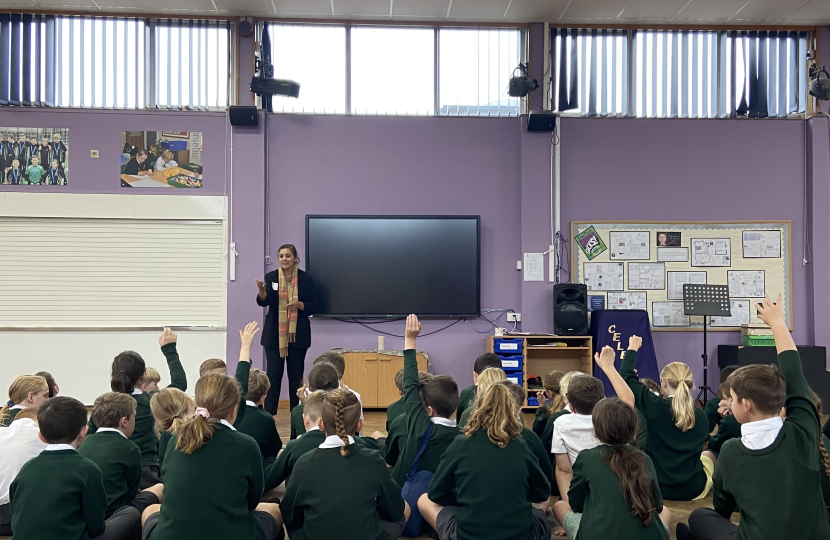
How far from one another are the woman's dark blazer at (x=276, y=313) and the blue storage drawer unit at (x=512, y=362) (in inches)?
77.8

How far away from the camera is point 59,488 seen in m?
2.21

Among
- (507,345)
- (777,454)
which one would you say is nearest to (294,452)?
(777,454)

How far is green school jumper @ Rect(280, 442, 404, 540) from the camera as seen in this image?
227 cm

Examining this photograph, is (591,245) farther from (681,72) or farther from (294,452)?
(294,452)

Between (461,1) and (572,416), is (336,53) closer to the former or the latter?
(461,1)

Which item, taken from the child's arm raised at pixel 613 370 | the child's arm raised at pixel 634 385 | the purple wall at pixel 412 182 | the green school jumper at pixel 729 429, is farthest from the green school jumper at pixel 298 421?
the purple wall at pixel 412 182

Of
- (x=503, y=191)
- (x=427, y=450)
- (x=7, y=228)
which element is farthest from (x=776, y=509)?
(x=7, y=228)

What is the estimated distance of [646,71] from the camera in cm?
725

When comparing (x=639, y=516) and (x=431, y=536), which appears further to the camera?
(x=431, y=536)

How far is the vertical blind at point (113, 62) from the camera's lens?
683 cm

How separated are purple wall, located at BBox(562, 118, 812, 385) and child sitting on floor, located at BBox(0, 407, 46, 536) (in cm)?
551

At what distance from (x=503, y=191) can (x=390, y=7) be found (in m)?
2.22

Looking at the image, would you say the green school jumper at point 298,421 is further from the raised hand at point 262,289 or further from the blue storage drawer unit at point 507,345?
the blue storage drawer unit at point 507,345

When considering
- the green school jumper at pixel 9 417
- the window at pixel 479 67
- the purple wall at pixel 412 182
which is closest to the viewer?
the green school jumper at pixel 9 417
